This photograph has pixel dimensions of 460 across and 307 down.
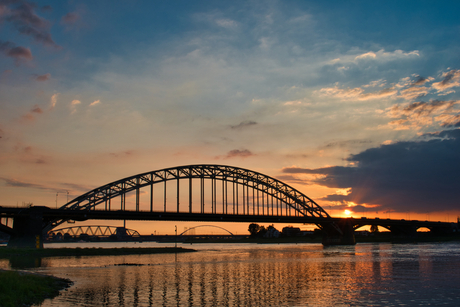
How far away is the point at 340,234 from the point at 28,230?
85130 mm

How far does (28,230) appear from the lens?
65750 mm

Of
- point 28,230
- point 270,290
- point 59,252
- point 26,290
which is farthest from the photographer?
point 28,230

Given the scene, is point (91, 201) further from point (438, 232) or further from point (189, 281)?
point (438, 232)

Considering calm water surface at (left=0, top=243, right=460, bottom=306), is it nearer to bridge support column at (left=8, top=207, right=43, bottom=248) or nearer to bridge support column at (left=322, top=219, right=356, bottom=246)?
bridge support column at (left=8, top=207, right=43, bottom=248)

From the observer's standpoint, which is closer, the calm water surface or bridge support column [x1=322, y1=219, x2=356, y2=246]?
the calm water surface

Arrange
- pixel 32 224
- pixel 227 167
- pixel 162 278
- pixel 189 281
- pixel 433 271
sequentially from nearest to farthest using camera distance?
1. pixel 189 281
2. pixel 162 278
3. pixel 433 271
4. pixel 32 224
5. pixel 227 167

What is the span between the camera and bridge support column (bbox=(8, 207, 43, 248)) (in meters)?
65.0

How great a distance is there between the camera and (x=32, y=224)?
217 ft

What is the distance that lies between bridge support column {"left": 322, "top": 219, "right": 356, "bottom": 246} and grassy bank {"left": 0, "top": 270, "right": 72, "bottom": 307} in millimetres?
100929

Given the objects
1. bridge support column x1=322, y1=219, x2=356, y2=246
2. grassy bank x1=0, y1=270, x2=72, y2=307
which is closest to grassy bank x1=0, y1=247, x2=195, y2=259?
grassy bank x1=0, y1=270, x2=72, y2=307

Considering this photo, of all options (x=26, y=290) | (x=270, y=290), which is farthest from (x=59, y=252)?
(x=270, y=290)

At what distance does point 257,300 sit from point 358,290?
24.5 ft

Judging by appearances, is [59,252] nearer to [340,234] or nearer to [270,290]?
[270,290]

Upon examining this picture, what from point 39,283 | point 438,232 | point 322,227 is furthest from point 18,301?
point 438,232
